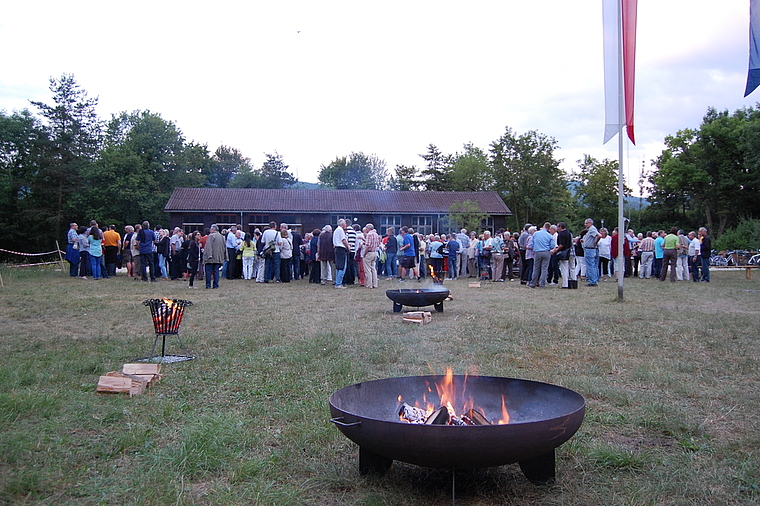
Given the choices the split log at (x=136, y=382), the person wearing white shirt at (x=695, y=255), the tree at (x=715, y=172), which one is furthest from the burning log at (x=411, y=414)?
the tree at (x=715, y=172)

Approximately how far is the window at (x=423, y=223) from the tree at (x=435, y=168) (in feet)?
73.9

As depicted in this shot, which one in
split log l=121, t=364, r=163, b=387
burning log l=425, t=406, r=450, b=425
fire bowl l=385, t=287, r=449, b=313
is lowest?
split log l=121, t=364, r=163, b=387

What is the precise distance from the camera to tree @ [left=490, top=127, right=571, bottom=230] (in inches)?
2127

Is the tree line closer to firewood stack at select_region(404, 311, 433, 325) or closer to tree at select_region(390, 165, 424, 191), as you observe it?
tree at select_region(390, 165, 424, 191)


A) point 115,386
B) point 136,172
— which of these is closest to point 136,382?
point 115,386

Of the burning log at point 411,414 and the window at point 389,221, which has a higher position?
the window at point 389,221

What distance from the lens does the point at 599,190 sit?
59.3 meters

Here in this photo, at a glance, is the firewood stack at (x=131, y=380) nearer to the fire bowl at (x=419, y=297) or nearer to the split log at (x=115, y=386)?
the split log at (x=115, y=386)

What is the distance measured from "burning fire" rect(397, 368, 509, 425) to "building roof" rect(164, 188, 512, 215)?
36.7 metres

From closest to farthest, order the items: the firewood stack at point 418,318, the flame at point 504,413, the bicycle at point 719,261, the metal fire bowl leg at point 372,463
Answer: the metal fire bowl leg at point 372,463 → the flame at point 504,413 → the firewood stack at point 418,318 → the bicycle at point 719,261

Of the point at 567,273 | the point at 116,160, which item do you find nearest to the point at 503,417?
the point at 567,273

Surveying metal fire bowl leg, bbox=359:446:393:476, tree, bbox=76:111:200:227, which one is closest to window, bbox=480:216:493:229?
tree, bbox=76:111:200:227

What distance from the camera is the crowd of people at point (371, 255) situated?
623 inches

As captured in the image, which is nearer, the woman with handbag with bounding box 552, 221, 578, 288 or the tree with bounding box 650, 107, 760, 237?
the woman with handbag with bounding box 552, 221, 578, 288
